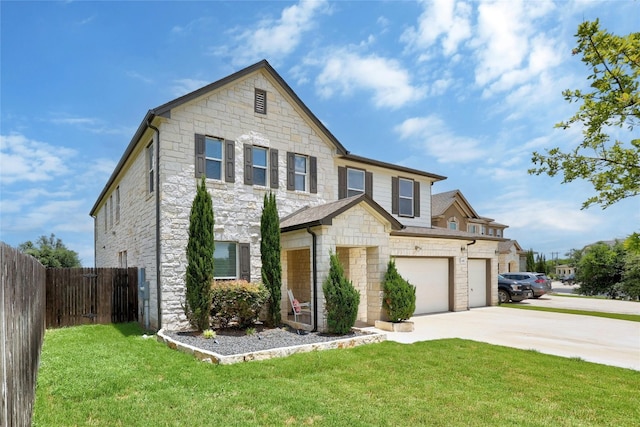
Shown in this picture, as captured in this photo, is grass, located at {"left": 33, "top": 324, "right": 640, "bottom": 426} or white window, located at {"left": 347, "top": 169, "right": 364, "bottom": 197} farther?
white window, located at {"left": 347, "top": 169, "right": 364, "bottom": 197}

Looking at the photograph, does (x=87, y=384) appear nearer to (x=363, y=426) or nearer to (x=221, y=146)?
(x=363, y=426)

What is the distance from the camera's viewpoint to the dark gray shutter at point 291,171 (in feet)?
43.7

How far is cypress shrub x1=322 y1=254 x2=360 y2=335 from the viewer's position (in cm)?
1007

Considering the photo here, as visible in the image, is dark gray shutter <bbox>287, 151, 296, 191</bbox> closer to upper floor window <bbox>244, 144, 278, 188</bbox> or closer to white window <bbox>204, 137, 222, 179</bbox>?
upper floor window <bbox>244, 144, 278, 188</bbox>

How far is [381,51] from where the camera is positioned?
11.3 m

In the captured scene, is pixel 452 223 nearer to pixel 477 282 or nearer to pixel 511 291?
pixel 511 291

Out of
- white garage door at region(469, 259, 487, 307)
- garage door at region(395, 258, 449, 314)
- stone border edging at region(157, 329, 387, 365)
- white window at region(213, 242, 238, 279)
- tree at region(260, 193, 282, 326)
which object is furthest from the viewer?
white garage door at region(469, 259, 487, 307)

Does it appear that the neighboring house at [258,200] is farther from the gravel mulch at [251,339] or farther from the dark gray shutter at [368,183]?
the gravel mulch at [251,339]

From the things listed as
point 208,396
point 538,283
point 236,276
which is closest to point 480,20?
point 208,396

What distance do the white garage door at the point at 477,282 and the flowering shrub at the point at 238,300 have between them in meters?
11.5

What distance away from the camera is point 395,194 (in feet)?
56.3

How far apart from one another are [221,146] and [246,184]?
1.44 m

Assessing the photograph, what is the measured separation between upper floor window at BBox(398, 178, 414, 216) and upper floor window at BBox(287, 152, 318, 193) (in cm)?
524

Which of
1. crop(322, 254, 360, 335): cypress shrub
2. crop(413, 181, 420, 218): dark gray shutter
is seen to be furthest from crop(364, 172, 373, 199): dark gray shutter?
crop(322, 254, 360, 335): cypress shrub
